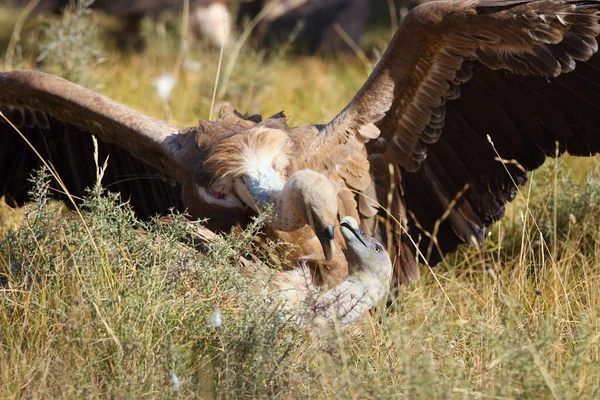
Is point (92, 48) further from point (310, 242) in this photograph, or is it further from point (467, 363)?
point (467, 363)

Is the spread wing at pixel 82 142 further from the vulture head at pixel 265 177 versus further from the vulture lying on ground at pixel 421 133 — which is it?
the vulture head at pixel 265 177

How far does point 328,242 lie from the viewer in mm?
4082

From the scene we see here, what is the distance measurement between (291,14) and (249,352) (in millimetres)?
9232

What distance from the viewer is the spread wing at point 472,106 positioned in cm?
429

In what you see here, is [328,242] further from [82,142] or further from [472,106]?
[82,142]

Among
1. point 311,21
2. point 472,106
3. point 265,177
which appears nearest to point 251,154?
point 265,177

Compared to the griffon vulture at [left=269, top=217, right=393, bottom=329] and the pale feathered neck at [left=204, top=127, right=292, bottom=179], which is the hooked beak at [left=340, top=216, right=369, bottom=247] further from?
the pale feathered neck at [left=204, top=127, right=292, bottom=179]

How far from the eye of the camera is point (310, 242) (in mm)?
4656

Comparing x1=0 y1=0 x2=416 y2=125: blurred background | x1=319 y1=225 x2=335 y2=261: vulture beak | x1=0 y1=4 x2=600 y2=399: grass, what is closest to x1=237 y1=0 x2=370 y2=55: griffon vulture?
x1=0 y1=0 x2=416 y2=125: blurred background

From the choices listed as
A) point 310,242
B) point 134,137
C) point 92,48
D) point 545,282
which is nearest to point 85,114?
point 134,137

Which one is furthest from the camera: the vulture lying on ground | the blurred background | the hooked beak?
the blurred background

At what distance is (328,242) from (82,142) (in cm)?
238

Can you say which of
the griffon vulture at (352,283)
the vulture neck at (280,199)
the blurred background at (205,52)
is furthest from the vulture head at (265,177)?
the blurred background at (205,52)

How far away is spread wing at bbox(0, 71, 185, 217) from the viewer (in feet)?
17.5
